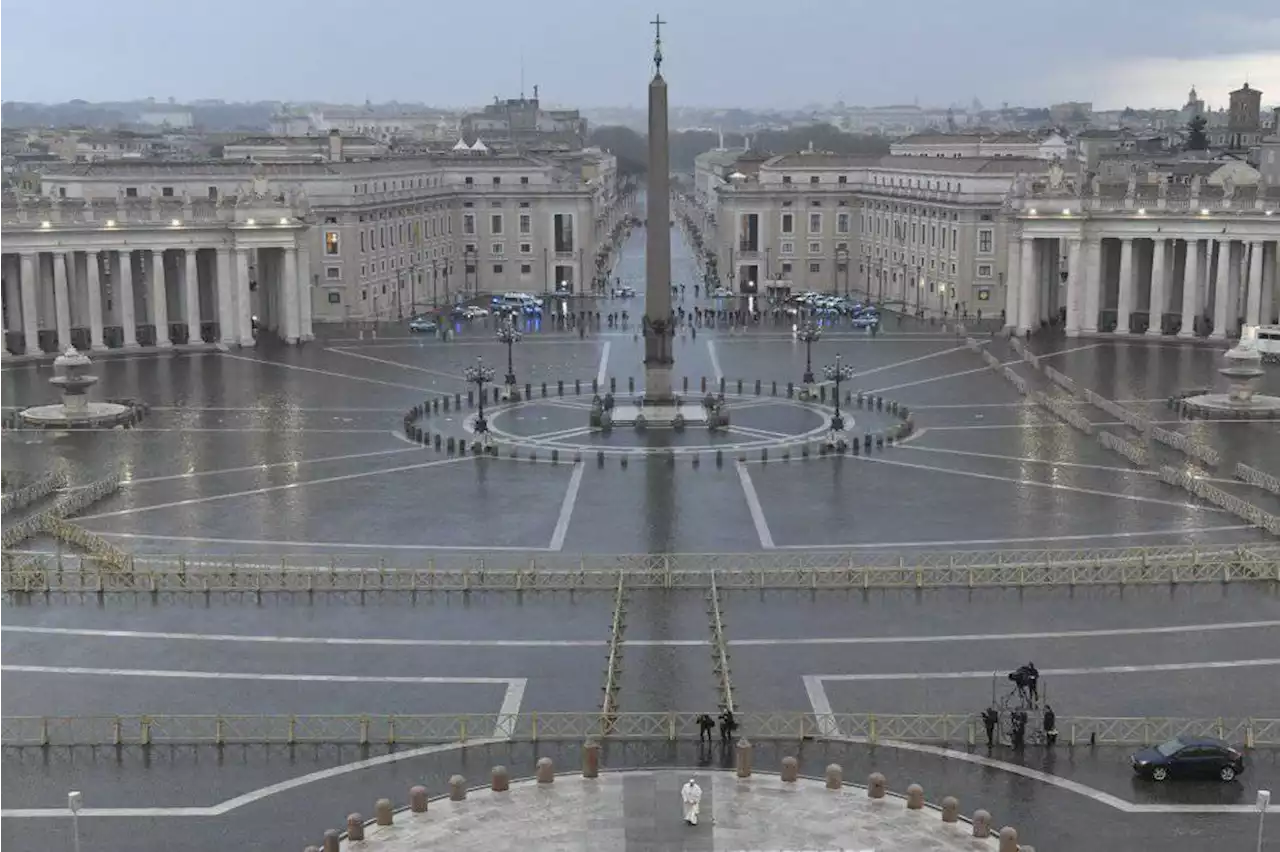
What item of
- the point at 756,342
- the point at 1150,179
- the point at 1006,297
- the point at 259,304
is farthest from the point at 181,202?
the point at 1150,179

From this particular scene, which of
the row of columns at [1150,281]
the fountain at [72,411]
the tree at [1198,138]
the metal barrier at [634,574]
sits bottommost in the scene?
the metal barrier at [634,574]

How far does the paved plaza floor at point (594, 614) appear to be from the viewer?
36281 millimetres

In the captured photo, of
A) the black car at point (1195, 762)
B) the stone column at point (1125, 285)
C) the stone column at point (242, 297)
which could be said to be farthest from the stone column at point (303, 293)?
the black car at point (1195, 762)

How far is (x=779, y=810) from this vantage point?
110 ft

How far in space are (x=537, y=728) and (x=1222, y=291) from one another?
85.3 meters

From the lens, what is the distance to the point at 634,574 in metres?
52.9

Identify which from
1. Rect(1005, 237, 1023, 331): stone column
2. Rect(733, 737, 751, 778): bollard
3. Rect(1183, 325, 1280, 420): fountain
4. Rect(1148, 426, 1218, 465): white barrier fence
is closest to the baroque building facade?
Rect(1005, 237, 1023, 331): stone column

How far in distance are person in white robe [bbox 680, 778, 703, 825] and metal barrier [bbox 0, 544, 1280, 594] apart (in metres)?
19.5

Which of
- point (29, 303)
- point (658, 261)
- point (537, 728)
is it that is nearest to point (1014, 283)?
point (658, 261)

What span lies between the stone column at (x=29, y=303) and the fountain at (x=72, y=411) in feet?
78.0

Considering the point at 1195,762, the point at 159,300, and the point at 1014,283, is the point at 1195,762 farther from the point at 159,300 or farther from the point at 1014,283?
the point at 159,300

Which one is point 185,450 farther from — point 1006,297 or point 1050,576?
point 1006,297

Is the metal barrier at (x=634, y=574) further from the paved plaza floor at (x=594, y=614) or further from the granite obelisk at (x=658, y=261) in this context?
the granite obelisk at (x=658, y=261)

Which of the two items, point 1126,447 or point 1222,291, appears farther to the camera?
point 1222,291
